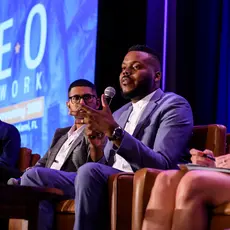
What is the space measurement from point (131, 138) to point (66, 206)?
54 cm

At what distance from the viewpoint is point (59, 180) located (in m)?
2.96

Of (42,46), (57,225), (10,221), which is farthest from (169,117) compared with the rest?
(42,46)

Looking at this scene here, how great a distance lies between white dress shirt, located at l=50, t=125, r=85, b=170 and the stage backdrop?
980 mm

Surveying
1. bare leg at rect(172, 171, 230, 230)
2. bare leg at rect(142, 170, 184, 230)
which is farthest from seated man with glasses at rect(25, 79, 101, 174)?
bare leg at rect(172, 171, 230, 230)

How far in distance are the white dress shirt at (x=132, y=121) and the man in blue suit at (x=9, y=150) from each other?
120cm

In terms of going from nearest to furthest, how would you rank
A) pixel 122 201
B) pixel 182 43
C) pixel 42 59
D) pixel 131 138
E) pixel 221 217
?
pixel 221 217 → pixel 122 201 → pixel 131 138 → pixel 182 43 → pixel 42 59

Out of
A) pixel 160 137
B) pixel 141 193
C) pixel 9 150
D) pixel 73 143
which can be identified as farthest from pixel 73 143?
pixel 141 193

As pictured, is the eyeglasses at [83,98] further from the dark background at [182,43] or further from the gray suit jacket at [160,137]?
the dark background at [182,43]

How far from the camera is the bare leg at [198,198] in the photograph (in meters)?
1.94

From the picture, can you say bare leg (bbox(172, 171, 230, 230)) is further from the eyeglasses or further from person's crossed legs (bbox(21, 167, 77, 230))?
the eyeglasses

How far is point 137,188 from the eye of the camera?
2.23 m

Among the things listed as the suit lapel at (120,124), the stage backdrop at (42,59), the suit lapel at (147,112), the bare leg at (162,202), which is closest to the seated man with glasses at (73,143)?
the suit lapel at (120,124)

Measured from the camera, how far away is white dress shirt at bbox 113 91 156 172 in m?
2.80

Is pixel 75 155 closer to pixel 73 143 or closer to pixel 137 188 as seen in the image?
pixel 73 143
